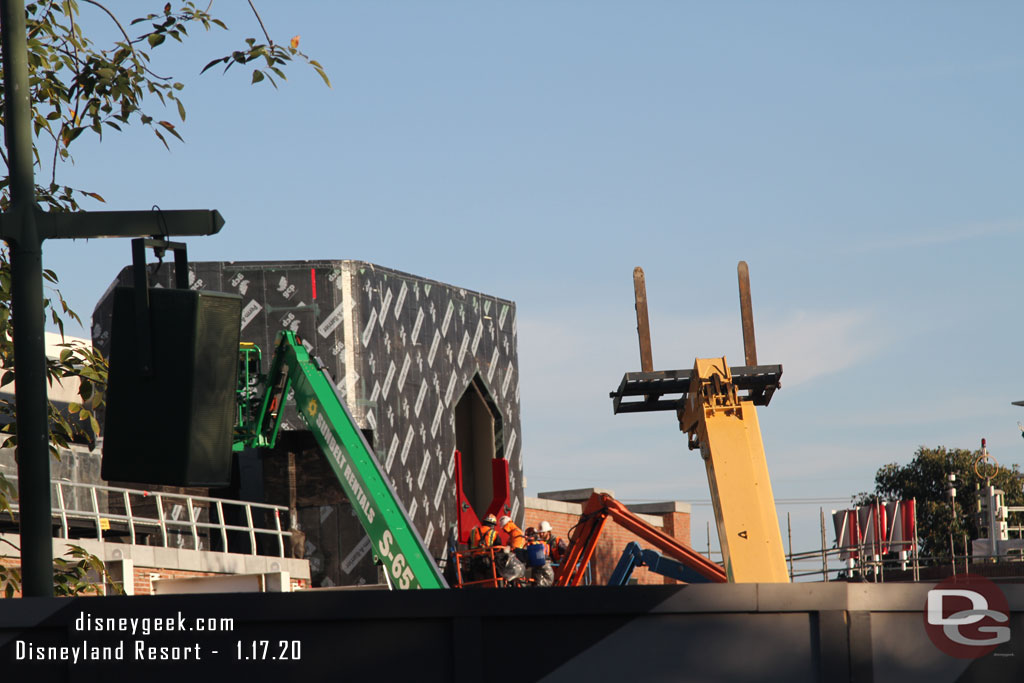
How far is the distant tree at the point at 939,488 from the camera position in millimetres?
69250

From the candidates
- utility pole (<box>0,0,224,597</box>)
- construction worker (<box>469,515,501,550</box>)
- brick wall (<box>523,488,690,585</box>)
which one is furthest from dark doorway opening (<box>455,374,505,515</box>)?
utility pole (<box>0,0,224,597</box>)

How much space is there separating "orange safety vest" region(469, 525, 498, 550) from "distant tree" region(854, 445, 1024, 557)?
50561 mm

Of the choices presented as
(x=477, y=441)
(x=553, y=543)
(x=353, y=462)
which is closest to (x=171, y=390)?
(x=353, y=462)

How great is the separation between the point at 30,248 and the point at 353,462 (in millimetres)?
12486

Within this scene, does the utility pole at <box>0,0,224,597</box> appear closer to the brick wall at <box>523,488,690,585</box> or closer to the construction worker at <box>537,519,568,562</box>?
the construction worker at <box>537,519,568,562</box>

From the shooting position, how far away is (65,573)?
8820 millimetres

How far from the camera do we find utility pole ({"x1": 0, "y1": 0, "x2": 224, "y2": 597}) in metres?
6.43

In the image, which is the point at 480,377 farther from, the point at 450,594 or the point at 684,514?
the point at 450,594

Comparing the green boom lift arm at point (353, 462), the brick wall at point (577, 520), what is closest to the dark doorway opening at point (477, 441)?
the brick wall at point (577, 520)

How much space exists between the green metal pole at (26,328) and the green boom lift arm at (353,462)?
1160cm

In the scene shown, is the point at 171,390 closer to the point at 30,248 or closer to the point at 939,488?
the point at 30,248

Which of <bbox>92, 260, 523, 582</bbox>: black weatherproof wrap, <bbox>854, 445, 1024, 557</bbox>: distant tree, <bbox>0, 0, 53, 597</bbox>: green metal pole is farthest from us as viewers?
<bbox>854, 445, 1024, 557</bbox>: distant tree

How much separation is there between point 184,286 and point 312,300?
2471cm

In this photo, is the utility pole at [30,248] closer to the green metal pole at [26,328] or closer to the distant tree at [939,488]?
the green metal pole at [26,328]
